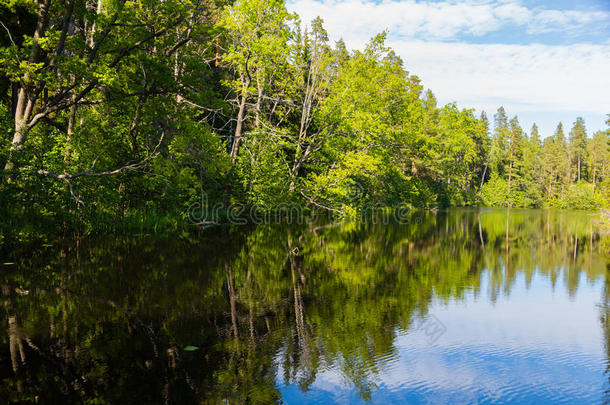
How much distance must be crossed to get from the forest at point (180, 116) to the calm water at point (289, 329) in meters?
3.51

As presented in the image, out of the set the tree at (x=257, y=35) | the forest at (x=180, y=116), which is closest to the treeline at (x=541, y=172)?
the forest at (x=180, y=116)

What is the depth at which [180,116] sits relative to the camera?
18438 millimetres

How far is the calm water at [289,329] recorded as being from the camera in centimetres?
577

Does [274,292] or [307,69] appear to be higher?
[307,69]

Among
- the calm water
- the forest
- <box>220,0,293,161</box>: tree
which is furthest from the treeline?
the calm water

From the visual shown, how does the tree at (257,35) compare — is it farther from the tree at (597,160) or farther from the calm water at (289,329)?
the tree at (597,160)

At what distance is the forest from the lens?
588 inches

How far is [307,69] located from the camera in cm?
3850

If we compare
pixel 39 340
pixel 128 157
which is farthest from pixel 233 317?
pixel 128 157

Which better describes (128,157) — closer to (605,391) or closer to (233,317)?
(233,317)

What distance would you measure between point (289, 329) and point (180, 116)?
43.2ft

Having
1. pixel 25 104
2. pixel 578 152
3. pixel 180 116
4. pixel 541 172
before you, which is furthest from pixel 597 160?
pixel 25 104

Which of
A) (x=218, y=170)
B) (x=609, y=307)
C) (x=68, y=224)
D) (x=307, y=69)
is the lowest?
(x=609, y=307)

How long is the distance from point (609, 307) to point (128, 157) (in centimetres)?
1870
